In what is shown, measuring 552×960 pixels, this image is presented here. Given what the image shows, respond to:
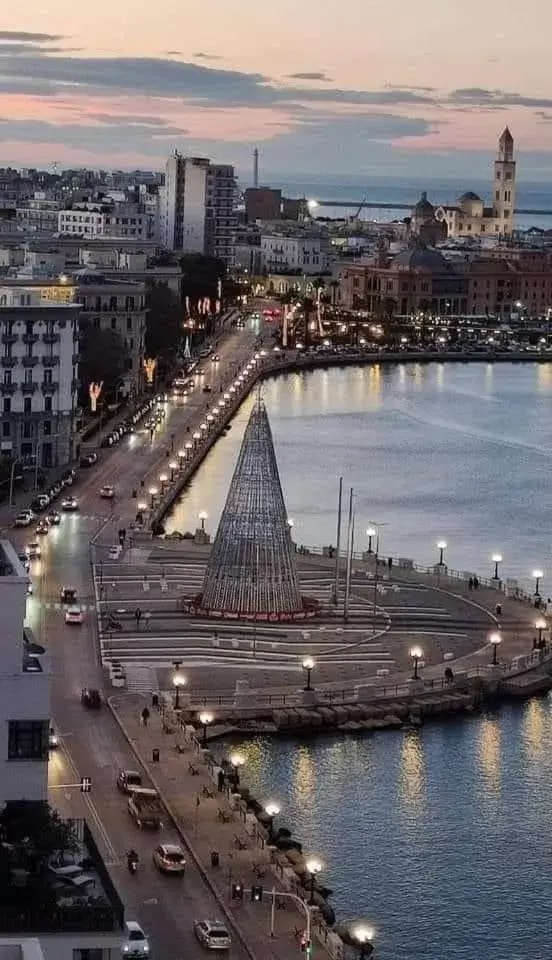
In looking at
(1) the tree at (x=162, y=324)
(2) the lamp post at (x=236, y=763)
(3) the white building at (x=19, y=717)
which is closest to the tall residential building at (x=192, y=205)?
(1) the tree at (x=162, y=324)

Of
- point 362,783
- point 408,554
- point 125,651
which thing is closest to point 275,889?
point 362,783

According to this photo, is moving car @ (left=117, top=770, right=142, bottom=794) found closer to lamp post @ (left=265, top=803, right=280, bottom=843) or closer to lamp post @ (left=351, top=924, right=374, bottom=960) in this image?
lamp post @ (left=265, top=803, right=280, bottom=843)

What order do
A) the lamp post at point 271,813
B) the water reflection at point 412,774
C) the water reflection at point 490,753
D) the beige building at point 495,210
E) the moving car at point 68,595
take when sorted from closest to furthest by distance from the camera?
the lamp post at point 271,813 → the water reflection at point 412,774 → the water reflection at point 490,753 → the moving car at point 68,595 → the beige building at point 495,210

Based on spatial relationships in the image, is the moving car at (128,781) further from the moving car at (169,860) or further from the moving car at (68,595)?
the moving car at (68,595)

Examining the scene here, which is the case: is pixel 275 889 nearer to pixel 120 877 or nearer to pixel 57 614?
pixel 120 877

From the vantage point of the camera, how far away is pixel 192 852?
909 inches

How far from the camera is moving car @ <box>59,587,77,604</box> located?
34.7 meters

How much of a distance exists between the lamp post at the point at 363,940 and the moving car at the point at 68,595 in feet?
44.8

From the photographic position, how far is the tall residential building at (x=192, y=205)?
388 ft

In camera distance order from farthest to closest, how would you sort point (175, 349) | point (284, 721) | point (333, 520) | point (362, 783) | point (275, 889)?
point (175, 349) < point (333, 520) < point (284, 721) < point (362, 783) < point (275, 889)

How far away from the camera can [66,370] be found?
2036 inches

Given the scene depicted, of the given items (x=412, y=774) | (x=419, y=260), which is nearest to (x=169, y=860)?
(x=412, y=774)

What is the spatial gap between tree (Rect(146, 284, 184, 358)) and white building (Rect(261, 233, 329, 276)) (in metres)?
49.7

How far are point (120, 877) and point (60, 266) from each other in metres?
46.2
